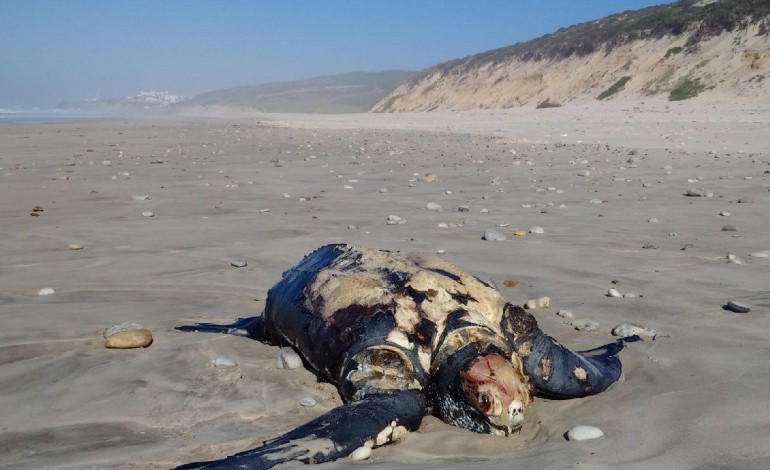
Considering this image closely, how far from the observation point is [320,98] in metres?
104

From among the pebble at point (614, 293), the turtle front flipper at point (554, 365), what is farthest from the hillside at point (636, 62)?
the turtle front flipper at point (554, 365)

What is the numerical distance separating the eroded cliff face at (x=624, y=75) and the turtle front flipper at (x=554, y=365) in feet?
76.2

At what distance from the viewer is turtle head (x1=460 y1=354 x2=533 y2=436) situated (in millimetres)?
2865

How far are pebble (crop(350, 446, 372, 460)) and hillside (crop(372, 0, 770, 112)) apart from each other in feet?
80.3

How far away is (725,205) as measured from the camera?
8.05 meters

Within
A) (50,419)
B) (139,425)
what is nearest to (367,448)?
(139,425)

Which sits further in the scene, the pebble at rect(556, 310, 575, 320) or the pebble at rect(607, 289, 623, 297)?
the pebble at rect(607, 289, 623, 297)

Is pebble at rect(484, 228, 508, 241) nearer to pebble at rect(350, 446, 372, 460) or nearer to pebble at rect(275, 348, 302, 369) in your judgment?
pebble at rect(275, 348, 302, 369)

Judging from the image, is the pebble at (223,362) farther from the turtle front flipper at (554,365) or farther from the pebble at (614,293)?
the pebble at (614,293)

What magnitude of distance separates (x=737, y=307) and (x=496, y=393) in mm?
2169

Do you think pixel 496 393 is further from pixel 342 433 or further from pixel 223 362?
pixel 223 362

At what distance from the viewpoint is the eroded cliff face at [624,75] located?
26828mm

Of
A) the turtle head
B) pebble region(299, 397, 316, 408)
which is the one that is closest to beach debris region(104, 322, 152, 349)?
pebble region(299, 397, 316, 408)

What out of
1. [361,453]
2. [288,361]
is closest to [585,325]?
[288,361]
